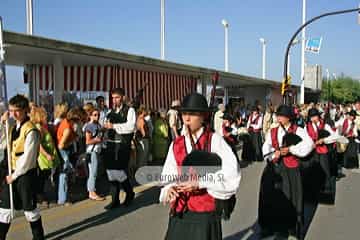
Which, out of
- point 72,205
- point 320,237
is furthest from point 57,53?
point 320,237

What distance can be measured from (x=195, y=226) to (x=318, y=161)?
5.21 metres

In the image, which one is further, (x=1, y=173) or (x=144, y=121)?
(x=144, y=121)

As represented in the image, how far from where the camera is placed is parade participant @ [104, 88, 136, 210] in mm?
6652

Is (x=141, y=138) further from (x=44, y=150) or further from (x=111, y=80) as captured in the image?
(x=44, y=150)

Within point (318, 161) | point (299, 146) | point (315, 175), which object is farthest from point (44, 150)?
point (318, 161)

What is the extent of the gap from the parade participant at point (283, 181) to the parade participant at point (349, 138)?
6.59 metres

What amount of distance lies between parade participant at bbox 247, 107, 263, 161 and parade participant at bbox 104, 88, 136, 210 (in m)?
6.97

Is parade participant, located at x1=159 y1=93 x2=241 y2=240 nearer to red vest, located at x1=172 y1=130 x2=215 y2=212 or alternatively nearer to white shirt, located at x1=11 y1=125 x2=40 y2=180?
red vest, located at x1=172 y1=130 x2=215 y2=212

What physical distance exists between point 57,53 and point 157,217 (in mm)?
5727

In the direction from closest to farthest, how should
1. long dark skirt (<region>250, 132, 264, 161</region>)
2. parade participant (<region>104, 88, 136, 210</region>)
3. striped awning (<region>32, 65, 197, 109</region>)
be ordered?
parade participant (<region>104, 88, 136, 210</region>) → long dark skirt (<region>250, 132, 264, 161</region>) → striped awning (<region>32, 65, 197, 109</region>)

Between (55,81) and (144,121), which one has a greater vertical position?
(55,81)

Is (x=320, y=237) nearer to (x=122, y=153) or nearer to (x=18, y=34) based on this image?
(x=122, y=153)

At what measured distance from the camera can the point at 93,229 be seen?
581 centimetres

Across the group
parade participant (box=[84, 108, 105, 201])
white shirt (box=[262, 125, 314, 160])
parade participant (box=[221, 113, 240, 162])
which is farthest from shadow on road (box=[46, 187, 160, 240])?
white shirt (box=[262, 125, 314, 160])
